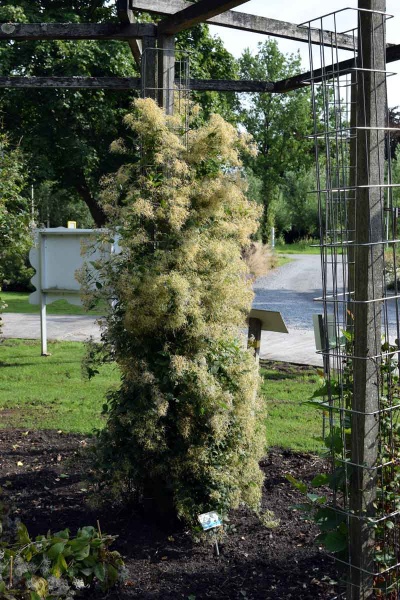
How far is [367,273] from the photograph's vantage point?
2.89 m

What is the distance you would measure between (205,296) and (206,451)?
0.85 meters

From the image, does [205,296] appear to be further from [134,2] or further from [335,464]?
[134,2]

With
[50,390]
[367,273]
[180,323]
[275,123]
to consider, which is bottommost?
[50,390]

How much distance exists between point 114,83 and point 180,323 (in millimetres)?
2696

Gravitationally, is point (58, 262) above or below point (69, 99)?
below

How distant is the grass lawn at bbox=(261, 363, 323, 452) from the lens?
6145mm

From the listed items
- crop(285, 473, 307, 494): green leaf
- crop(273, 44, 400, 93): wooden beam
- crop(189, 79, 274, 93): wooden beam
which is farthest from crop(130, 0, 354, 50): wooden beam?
crop(285, 473, 307, 494): green leaf

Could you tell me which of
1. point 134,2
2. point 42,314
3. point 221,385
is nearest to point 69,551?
point 221,385

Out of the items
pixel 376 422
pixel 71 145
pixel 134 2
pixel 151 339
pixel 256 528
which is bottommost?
pixel 256 528

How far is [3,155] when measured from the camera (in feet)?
33.0

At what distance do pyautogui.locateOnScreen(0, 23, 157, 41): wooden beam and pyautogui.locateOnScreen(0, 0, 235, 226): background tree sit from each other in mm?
13060

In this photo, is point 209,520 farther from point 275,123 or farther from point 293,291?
point 275,123

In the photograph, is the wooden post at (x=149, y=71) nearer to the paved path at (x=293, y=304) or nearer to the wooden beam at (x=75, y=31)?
the wooden beam at (x=75, y=31)

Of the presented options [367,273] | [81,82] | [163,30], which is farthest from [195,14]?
[367,273]
